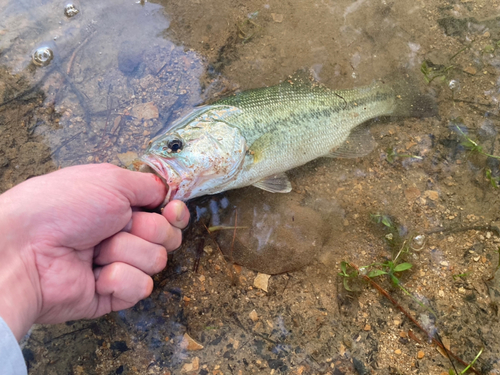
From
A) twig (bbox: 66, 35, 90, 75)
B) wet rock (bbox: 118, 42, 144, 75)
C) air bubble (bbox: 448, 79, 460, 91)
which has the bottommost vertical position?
air bubble (bbox: 448, 79, 460, 91)

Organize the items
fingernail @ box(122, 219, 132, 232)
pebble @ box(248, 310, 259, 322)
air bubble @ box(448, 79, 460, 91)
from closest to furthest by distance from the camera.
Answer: fingernail @ box(122, 219, 132, 232)
pebble @ box(248, 310, 259, 322)
air bubble @ box(448, 79, 460, 91)

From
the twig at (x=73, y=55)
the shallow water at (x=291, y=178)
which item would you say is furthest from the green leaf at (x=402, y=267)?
the twig at (x=73, y=55)

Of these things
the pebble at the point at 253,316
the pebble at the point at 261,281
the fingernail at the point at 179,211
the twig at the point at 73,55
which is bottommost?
the pebble at the point at 253,316

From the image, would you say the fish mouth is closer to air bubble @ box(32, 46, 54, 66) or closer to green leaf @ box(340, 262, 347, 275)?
green leaf @ box(340, 262, 347, 275)

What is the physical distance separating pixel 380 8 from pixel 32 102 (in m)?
4.67

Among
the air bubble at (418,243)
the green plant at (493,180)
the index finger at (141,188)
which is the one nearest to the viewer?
the index finger at (141,188)

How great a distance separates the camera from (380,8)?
4.41 m

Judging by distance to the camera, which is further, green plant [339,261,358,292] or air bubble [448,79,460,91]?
air bubble [448,79,460,91]

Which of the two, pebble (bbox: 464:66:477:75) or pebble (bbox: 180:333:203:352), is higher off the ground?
pebble (bbox: 464:66:477:75)

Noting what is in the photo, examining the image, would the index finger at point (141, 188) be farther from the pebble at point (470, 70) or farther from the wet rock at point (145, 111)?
the pebble at point (470, 70)

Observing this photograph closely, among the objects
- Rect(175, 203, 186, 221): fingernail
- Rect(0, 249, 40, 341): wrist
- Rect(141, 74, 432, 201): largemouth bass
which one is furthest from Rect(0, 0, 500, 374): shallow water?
Rect(0, 249, 40, 341): wrist

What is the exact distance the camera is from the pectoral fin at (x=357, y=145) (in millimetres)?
3684

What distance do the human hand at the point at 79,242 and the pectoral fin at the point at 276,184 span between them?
991 mm

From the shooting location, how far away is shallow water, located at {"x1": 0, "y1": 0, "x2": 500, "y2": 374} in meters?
2.89
